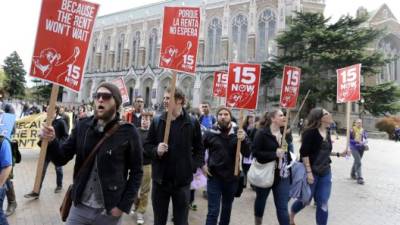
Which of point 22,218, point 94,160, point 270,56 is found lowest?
point 22,218

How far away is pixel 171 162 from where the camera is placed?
372 cm

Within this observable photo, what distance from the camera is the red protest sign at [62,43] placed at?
3.23 metres

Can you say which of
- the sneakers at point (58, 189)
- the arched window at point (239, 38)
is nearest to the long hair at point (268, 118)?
the sneakers at point (58, 189)

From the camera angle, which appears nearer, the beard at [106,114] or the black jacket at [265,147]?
the beard at [106,114]

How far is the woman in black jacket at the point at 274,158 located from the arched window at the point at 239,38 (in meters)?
36.4

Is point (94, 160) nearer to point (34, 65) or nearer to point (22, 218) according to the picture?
point (34, 65)

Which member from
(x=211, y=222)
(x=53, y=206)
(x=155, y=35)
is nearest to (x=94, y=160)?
(x=211, y=222)

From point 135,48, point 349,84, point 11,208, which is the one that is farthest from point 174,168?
point 135,48

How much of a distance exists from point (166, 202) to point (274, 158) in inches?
62.4

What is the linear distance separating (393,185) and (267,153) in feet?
22.1

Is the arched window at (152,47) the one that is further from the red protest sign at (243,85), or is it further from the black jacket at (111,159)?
the black jacket at (111,159)

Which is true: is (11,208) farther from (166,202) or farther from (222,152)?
(222,152)

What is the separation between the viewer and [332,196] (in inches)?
310

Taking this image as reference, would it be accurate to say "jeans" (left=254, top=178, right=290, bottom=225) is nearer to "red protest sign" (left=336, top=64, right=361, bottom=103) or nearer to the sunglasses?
the sunglasses
